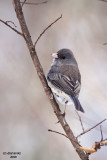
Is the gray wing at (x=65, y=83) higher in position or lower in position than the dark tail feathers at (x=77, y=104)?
higher

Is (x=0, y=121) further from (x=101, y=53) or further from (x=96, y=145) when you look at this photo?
(x=96, y=145)

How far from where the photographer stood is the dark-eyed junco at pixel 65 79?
8.50 ft

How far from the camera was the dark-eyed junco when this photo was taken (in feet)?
8.50

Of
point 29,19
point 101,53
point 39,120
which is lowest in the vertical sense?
point 39,120

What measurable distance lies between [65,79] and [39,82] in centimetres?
142

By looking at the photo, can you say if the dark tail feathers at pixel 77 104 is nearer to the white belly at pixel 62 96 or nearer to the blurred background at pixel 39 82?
the white belly at pixel 62 96

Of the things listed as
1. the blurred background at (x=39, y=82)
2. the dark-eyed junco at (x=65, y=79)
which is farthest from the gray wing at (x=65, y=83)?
the blurred background at (x=39, y=82)

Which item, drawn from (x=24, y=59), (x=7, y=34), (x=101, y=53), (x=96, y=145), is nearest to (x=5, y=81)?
(x=24, y=59)

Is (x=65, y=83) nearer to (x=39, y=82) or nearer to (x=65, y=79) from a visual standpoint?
(x=65, y=79)

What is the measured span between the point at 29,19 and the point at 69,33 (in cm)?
58

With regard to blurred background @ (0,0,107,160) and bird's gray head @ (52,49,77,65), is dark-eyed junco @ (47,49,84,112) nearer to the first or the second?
bird's gray head @ (52,49,77,65)

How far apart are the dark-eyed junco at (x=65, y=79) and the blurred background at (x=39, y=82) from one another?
0.67 metres

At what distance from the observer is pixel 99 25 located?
4520mm

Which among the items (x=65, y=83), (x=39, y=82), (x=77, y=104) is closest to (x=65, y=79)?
(x=65, y=83)
